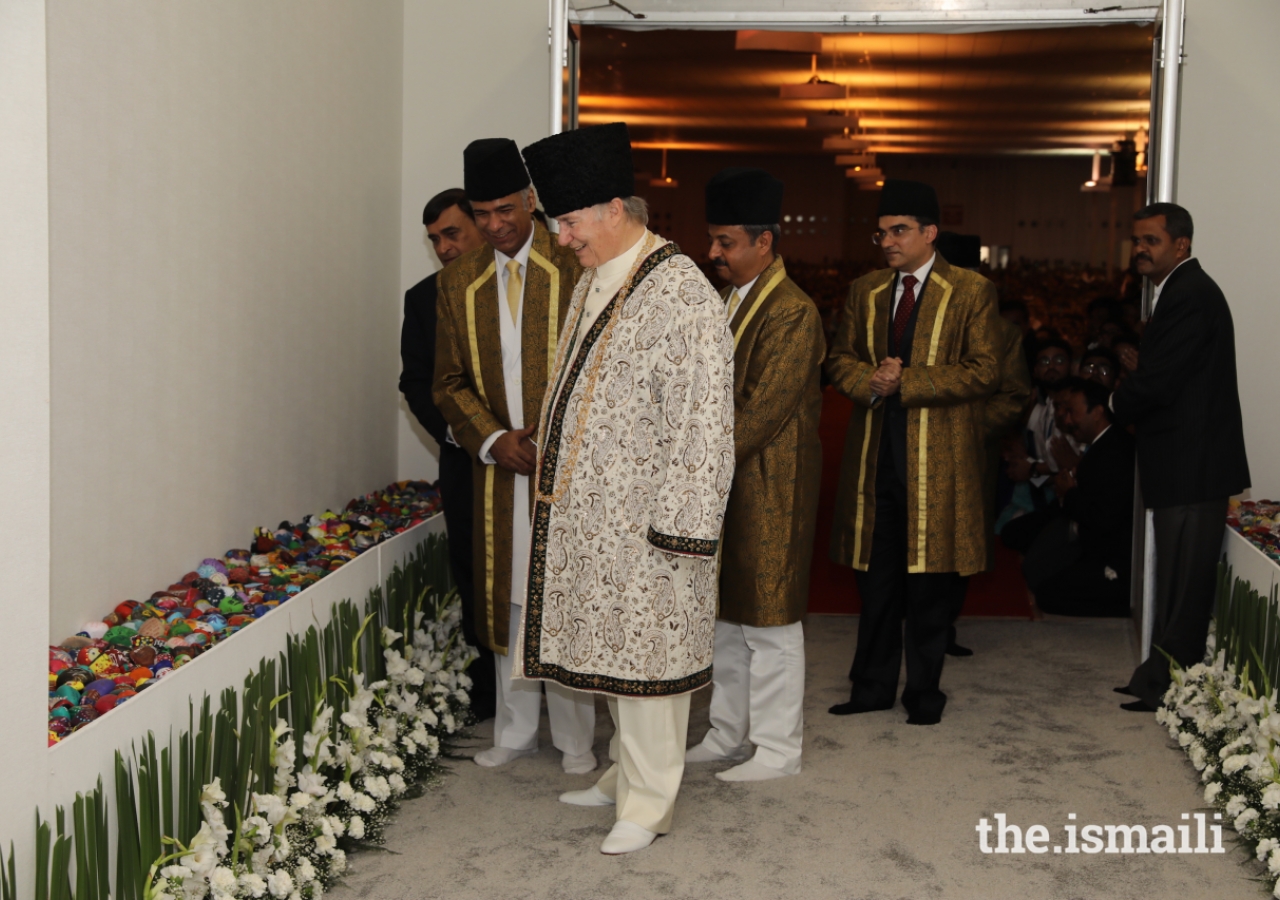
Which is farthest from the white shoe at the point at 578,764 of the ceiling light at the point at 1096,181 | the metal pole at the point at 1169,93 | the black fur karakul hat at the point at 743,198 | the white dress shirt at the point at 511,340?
the ceiling light at the point at 1096,181

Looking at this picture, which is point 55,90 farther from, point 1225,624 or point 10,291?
point 1225,624

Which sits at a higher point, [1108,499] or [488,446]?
[488,446]

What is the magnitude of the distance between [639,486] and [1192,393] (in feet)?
7.04

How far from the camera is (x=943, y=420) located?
3.81 metres

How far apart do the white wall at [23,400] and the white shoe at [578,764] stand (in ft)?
5.30

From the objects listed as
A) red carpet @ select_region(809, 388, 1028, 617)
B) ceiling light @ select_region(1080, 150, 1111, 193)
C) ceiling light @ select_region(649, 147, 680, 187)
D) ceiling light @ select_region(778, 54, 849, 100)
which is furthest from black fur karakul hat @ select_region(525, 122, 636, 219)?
ceiling light @ select_region(1080, 150, 1111, 193)

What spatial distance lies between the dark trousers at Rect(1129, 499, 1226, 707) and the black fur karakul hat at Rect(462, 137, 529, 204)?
2311mm

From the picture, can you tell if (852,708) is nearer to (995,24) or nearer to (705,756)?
(705,756)

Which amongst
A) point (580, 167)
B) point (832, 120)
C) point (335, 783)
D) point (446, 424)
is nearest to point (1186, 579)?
point (446, 424)

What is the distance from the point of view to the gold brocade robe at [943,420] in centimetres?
373

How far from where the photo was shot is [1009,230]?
12.4 m

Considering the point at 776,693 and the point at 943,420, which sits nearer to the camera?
the point at 776,693

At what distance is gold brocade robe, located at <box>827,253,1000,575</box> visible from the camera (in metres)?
3.73

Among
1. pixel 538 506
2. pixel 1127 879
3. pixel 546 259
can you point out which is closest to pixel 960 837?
pixel 1127 879
